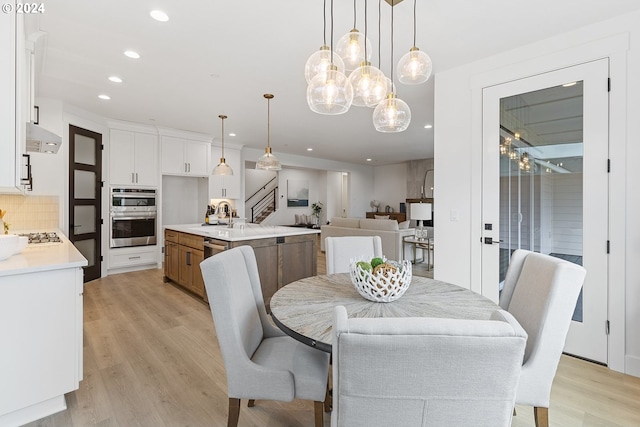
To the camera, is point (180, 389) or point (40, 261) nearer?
point (40, 261)

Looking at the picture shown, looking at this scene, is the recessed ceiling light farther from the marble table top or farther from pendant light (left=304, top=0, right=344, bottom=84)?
the marble table top

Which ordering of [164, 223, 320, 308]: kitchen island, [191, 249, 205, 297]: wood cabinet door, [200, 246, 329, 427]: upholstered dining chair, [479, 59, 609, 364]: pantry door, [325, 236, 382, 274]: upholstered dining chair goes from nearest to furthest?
[200, 246, 329, 427]: upholstered dining chair → [479, 59, 609, 364]: pantry door → [325, 236, 382, 274]: upholstered dining chair → [164, 223, 320, 308]: kitchen island → [191, 249, 205, 297]: wood cabinet door

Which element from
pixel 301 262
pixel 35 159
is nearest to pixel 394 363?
pixel 301 262

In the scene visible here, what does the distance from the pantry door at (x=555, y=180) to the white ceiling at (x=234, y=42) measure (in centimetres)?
46

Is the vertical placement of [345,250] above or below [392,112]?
below

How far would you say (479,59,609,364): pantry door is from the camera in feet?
7.75

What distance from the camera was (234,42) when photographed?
2.68m

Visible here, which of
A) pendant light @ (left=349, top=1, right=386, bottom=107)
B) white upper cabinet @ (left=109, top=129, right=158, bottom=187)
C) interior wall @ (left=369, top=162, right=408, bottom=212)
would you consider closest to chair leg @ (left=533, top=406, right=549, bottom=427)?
pendant light @ (left=349, top=1, right=386, bottom=107)

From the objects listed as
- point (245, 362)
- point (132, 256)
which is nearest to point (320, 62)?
point (245, 362)

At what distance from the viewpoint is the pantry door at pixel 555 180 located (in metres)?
2.36

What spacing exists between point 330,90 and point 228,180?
558cm

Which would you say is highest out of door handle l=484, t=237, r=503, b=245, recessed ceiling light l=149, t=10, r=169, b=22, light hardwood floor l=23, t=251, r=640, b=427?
recessed ceiling light l=149, t=10, r=169, b=22

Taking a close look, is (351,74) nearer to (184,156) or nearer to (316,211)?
(184,156)

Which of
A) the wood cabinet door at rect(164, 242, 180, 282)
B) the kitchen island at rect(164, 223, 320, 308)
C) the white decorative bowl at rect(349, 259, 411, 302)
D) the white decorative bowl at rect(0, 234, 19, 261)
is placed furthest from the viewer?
the wood cabinet door at rect(164, 242, 180, 282)
